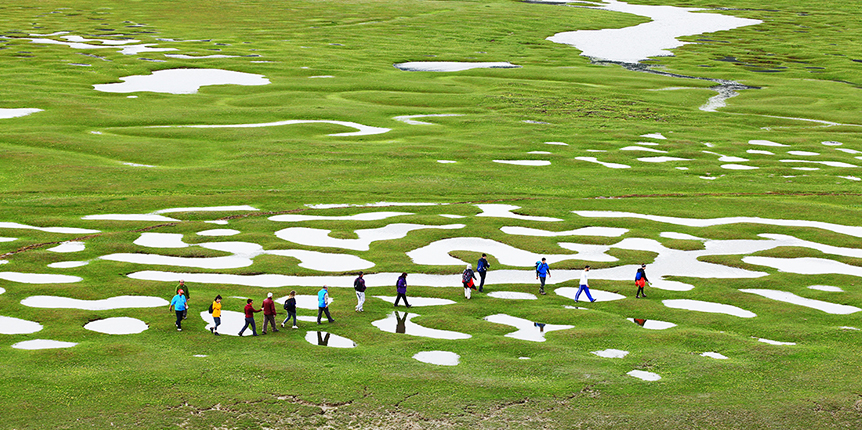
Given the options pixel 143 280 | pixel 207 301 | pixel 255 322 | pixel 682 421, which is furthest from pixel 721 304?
pixel 143 280

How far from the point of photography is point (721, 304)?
128 ft

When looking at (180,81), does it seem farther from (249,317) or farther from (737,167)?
(249,317)

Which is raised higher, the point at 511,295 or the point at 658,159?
the point at 658,159

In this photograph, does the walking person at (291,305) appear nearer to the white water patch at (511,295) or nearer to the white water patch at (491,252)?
the white water patch at (511,295)

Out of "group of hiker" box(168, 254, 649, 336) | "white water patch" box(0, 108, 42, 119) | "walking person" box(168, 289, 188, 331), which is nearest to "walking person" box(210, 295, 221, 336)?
"group of hiker" box(168, 254, 649, 336)

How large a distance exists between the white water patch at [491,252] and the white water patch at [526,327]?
9.03 metres

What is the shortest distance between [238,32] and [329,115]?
99.3m

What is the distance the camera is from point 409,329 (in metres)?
34.5

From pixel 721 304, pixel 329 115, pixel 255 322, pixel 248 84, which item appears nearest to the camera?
pixel 255 322

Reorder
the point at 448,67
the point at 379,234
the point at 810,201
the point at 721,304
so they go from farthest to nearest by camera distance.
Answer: the point at 448,67 → the point at 810,201 → the point at 379,234 → the point at 721,304

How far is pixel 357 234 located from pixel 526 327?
59.8 feet

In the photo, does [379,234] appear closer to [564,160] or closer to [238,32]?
[564,160]

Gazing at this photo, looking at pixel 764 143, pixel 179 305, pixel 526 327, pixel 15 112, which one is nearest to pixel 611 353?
pixel 526 327

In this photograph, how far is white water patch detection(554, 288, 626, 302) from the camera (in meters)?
39.6
